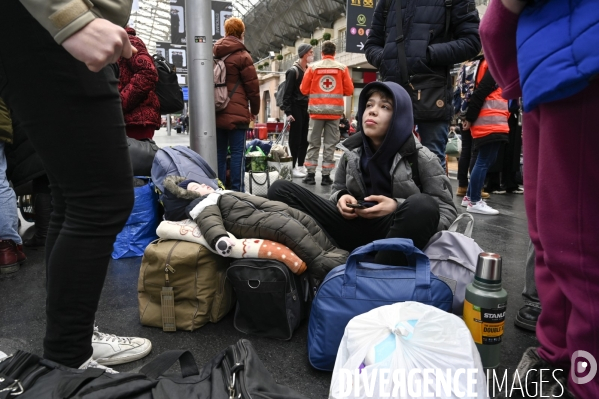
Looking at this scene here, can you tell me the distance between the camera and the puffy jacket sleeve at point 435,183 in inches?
80.1

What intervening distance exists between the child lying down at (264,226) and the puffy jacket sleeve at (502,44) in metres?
0.98

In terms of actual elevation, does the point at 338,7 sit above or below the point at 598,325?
above

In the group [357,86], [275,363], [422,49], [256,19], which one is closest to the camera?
[275,363]

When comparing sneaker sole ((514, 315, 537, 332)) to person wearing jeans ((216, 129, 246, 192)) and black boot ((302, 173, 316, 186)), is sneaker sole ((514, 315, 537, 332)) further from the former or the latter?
black boot ((302, 173, 316, 186))

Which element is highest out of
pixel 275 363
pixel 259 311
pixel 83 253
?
pixel 83 253

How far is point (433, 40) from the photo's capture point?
9.96ft

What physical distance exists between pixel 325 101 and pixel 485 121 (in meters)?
2.21

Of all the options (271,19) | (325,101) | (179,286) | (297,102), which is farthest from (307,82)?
(271,19)

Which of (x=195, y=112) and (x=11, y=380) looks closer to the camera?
(x=11, y=380)

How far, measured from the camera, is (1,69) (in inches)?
42.4

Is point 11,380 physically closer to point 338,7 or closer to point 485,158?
point 485,158

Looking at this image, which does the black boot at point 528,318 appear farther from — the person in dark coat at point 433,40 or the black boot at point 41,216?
the black boot at point 41,216

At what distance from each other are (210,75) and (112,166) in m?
2.70

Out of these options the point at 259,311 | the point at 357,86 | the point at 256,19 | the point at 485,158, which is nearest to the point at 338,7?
the point at 357,86
